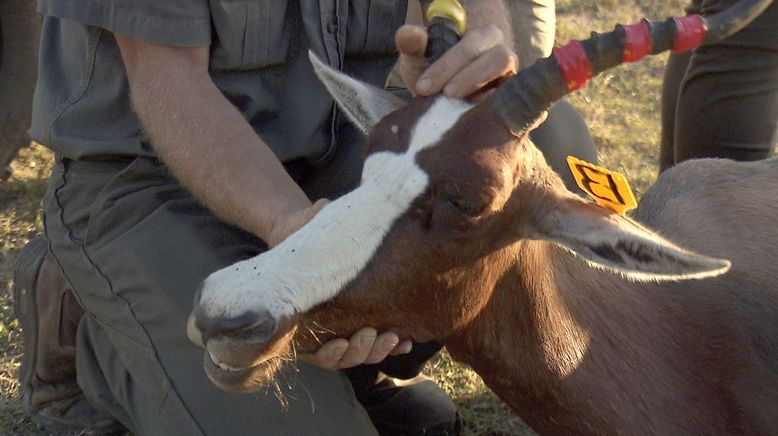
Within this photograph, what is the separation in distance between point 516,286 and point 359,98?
792 millimetres

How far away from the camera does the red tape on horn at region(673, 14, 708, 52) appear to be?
2.87m

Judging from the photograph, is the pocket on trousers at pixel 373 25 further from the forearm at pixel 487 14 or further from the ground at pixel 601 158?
the ground at pixel 601 158

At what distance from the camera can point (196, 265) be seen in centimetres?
375

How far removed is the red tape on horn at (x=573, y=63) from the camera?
2875mm

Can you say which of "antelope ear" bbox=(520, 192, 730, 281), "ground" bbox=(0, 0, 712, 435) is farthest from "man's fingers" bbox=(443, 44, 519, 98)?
"ground" bbox=(0, 0, 712, 435)

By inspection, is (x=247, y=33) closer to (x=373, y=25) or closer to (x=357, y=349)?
(x=373, y=25)

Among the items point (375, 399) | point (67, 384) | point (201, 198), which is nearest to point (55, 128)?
point (201, 198)

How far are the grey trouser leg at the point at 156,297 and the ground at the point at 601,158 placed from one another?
102 cm

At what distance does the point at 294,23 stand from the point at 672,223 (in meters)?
1.65

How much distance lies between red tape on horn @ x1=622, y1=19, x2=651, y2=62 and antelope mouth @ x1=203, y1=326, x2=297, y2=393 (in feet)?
3.86

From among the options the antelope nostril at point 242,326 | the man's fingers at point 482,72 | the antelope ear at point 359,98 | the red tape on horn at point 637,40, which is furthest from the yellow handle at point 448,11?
the antelope nostril at point 242,326

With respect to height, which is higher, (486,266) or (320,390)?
(486,266)

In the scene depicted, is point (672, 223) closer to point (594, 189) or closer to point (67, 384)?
point (594, 189)

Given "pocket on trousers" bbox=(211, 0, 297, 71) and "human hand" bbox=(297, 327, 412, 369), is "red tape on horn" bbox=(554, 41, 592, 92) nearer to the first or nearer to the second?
"human hand" bbox=(297, 327, 412, 369)
